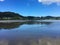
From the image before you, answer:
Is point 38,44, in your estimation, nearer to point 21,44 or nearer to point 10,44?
point 21,44

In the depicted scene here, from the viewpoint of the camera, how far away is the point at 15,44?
201 inches

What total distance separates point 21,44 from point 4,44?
23.0 inches

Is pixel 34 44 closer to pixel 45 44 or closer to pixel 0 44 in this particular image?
pixel 45 44

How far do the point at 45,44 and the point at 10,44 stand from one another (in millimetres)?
1196

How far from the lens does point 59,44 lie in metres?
5.10

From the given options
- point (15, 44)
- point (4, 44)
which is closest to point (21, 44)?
point (15, 44)

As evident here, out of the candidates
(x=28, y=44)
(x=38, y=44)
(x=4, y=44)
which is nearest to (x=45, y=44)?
(x=38, y=44)

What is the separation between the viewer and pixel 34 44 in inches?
206

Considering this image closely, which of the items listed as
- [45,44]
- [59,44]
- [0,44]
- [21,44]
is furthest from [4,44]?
[59,44]

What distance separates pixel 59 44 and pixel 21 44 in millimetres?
1305

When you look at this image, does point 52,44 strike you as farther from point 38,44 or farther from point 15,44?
point 15,44

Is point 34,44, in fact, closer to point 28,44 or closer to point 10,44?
point 28,44

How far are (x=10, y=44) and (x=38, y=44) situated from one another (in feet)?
3.14

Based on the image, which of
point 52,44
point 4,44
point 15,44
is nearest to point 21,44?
point 15,44
